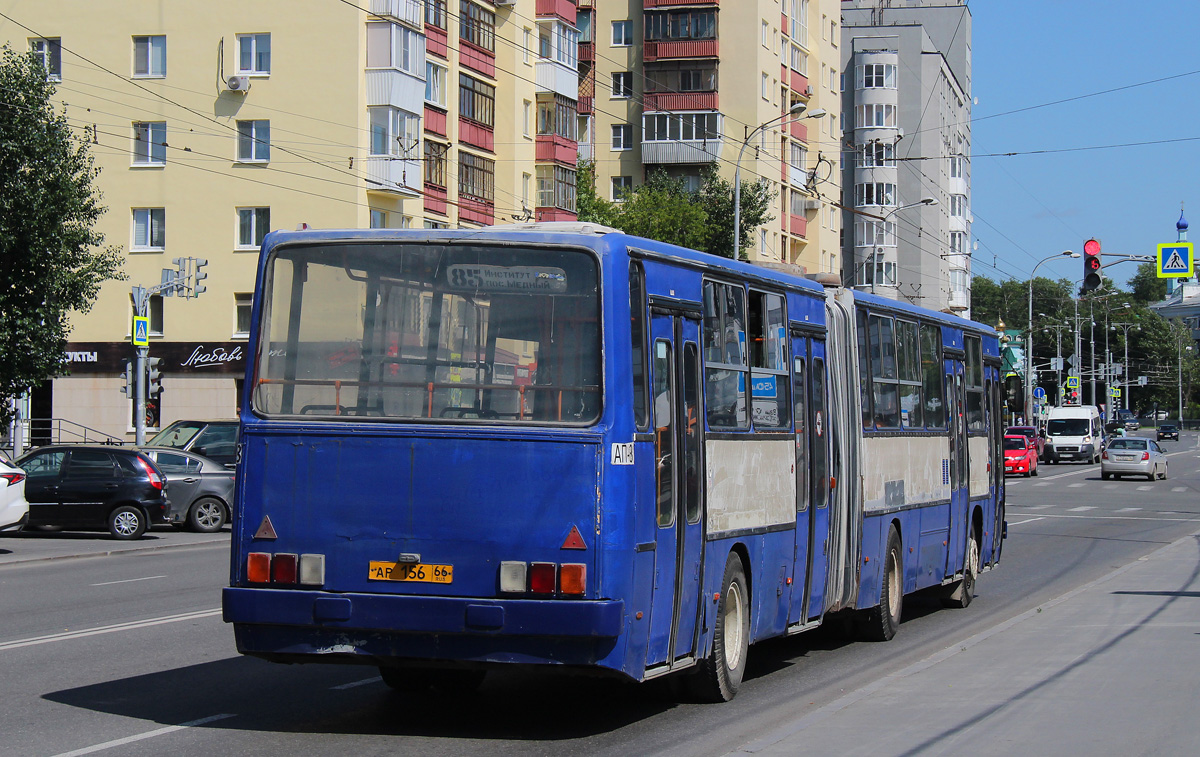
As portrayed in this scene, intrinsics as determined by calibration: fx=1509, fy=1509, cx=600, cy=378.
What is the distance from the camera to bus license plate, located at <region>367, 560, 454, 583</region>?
316 inches

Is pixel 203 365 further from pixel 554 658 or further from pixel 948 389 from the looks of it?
pixel 554 658

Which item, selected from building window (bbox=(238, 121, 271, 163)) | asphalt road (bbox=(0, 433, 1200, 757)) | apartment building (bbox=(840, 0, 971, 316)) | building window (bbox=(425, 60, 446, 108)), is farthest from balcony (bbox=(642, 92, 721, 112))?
asphalt road (bbox=(0, 433, 1200, 757))

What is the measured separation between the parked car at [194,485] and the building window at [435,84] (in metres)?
25.3

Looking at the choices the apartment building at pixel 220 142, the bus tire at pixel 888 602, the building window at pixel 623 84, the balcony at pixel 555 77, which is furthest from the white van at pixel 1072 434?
the bus tire at pixel 888 602

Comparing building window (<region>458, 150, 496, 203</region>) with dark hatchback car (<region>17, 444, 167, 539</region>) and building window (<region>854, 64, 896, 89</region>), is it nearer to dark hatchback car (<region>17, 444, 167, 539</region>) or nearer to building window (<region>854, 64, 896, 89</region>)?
dark hatchback car (<region>17, 444, 167, 539</region>)

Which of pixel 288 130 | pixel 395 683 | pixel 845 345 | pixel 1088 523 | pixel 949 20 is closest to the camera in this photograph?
pixel 395 683

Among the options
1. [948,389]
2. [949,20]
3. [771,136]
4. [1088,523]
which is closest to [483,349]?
[948,389]

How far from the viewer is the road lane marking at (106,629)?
471 inches

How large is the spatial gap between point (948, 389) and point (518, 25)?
43.7 m

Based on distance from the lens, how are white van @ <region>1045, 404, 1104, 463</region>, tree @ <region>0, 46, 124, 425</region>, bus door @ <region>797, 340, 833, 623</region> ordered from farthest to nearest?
1. white van @ <region>1045, 404, 1104, 463</region>
2. tree @ <region>0, 46, 124, 425</region>
3. bus door @ <region>797, 340, 833, 623</region>

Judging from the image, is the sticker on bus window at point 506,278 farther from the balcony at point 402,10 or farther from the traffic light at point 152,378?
the balcony at point 402,10

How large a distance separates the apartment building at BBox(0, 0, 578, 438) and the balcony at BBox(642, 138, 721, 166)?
872 inches

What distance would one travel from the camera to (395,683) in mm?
9922

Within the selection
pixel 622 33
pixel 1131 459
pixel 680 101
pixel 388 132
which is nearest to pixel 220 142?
pixel 388 132
